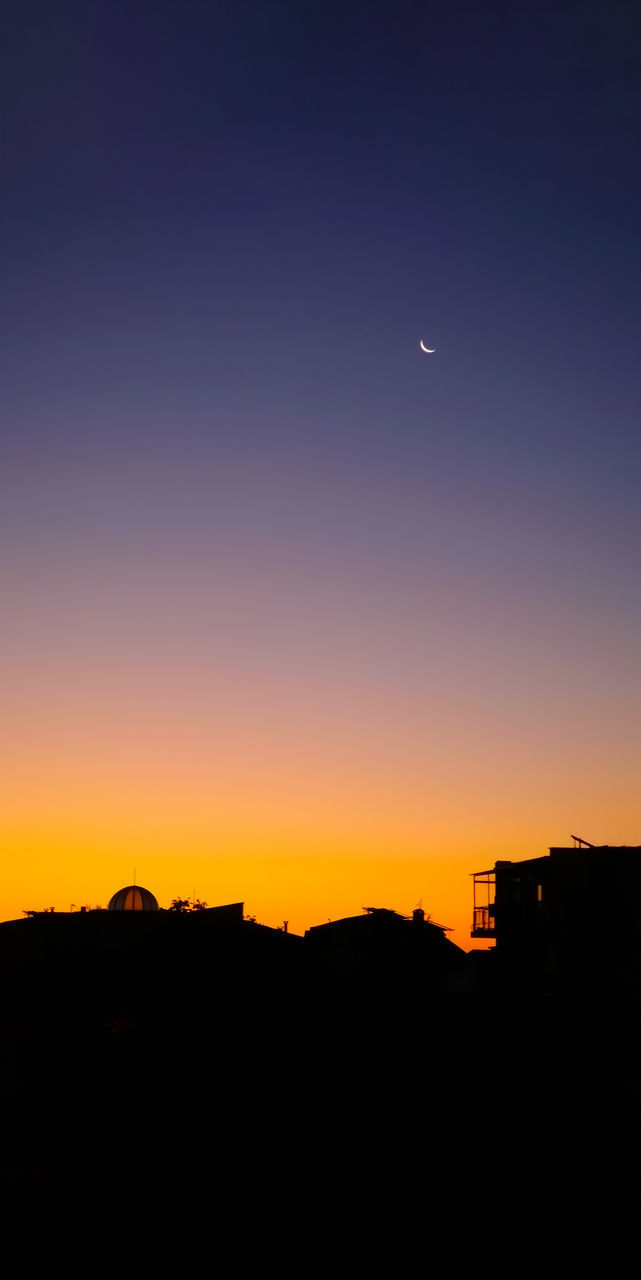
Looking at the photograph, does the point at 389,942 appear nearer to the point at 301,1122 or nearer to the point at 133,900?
the point at 133,900

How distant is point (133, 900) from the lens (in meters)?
52.0

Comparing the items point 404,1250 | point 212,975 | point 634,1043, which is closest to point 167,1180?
point 404,1250

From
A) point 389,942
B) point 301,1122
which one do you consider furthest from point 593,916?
point 389,942

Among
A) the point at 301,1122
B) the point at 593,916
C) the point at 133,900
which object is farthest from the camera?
the point at 133,900

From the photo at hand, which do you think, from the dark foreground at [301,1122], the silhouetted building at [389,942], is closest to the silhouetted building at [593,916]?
the dark foreground at [301,1122]

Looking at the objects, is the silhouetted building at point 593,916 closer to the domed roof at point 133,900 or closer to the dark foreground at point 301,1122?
the dark foreground at point 301,1122

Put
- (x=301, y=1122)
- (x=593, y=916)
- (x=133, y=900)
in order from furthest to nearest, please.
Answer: (x=133, y=900) < (x=593, y=916) < (x=301, y=1122)

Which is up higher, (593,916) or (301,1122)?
(593,916)

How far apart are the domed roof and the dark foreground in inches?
880

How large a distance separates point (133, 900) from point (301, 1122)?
3238 centimetres

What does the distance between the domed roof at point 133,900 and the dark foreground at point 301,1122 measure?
22.3 metres

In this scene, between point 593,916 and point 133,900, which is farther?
point 133,900

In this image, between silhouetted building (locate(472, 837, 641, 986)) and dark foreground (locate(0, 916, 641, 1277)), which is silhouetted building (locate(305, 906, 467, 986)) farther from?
dark foreground (locate(0, 916, 641, 1277))

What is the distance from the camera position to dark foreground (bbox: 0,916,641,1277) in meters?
16.0
